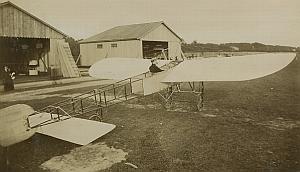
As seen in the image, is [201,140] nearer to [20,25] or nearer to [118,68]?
[118,68]

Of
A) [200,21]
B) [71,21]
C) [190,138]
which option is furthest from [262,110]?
[71,21]

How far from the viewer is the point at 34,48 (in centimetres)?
1513

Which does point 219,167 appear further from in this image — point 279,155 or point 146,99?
point 146,99

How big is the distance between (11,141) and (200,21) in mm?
3196

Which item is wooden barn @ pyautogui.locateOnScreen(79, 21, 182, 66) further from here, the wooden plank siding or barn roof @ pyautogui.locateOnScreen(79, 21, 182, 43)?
the wooden plank siding

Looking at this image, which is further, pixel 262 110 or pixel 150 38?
pixel 150 38

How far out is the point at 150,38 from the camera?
15766 millimetres

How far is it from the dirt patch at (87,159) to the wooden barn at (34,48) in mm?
4884

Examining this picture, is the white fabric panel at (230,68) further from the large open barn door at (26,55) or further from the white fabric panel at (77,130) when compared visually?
the large open barn door at (26,55)

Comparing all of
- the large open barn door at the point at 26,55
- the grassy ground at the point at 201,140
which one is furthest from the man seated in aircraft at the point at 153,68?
the large open barn door at the point at 26,55

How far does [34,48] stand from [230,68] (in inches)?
516

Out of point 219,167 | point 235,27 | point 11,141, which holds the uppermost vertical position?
point 235,27

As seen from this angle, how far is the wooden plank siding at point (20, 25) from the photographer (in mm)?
7027

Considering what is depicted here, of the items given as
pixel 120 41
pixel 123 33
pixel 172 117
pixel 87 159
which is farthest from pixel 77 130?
pixel 123 33
